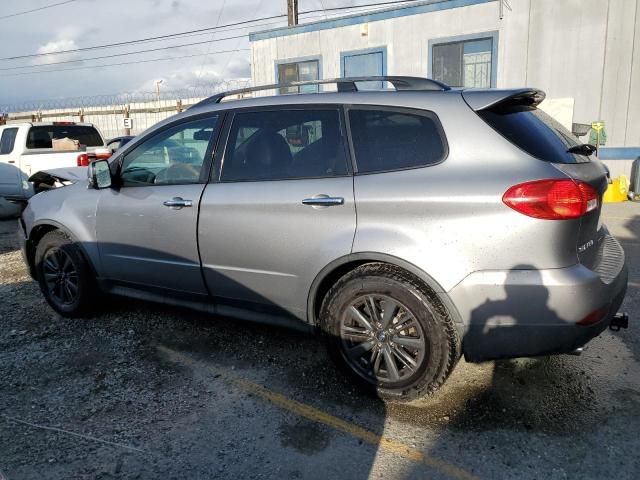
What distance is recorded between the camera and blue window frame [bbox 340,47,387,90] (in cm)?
1171

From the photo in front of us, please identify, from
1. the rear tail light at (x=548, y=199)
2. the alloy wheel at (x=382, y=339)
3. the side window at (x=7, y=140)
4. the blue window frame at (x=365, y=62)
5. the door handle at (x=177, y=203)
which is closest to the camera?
the rear tail light at (x=548, y=199)

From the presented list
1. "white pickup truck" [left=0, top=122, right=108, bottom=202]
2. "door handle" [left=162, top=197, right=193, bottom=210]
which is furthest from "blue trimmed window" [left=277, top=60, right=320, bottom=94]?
"door handle" [left=162, top=197, right=193, bottom=210]

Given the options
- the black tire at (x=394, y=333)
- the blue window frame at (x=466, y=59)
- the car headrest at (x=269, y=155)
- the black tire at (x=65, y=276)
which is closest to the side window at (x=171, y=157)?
the car headrest at (x=269, y=155)

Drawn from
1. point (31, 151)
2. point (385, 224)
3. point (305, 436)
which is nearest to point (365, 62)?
point (31, 151)

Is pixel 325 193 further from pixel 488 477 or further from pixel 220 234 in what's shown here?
pixel 488 477

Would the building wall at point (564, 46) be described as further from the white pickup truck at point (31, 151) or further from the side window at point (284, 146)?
the side window at point (284, 146)

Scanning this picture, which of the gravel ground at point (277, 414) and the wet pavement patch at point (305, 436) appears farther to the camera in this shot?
the wet pavement patch at point (305, 436)

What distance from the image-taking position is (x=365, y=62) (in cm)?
1190

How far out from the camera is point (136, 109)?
59.1ft

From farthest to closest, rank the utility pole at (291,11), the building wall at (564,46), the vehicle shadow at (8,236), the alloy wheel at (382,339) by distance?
the utility pole at (291,11) < the building wall at (564,46) < the vehicle shadow at (8,236) < the alloy wheel at (382,339)

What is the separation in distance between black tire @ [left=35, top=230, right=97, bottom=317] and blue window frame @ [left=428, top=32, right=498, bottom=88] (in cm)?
899

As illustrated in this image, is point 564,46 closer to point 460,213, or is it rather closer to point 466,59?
point 466,59

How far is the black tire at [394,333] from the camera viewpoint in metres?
2.79

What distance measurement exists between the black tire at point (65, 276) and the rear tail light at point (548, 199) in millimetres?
3385
